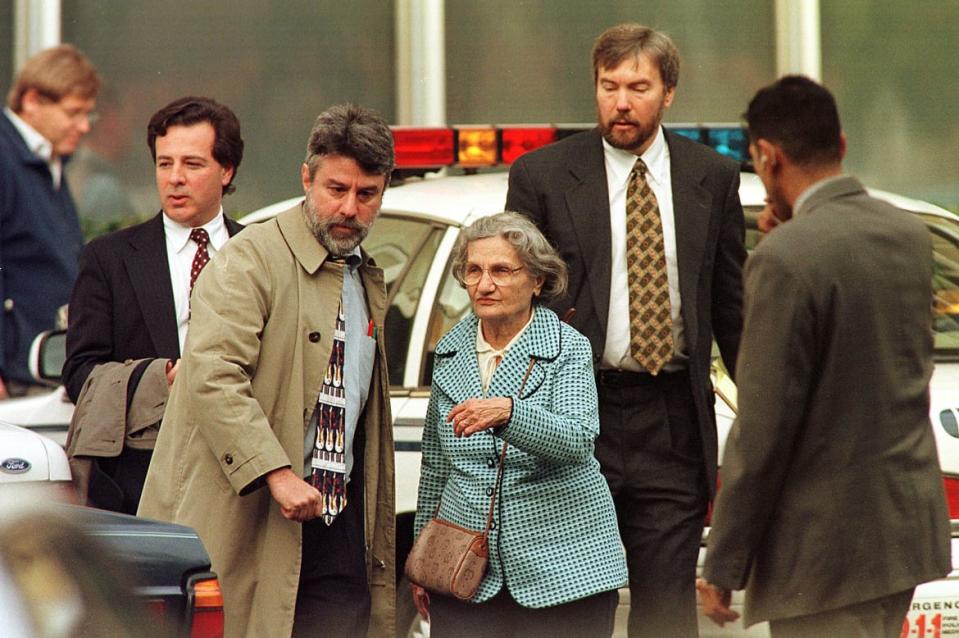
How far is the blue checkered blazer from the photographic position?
4535 millimetres

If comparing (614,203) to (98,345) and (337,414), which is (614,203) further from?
(98,345)

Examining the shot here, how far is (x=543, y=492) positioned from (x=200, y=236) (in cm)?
128

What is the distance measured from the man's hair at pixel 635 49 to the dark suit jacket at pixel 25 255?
8.48ft

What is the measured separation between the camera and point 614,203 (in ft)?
16.2

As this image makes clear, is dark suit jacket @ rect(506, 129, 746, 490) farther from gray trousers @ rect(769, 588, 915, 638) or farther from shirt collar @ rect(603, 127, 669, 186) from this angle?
gray trousers @ rect(769, 588, 915, 638)

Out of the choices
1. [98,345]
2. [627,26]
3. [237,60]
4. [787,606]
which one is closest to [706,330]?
[627,26]

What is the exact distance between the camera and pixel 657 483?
4801 mm

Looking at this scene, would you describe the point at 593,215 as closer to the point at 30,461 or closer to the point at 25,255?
the point at 30,461

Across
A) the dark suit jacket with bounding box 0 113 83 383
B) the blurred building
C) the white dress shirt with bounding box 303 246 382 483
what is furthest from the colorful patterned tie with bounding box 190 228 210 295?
the blurred building

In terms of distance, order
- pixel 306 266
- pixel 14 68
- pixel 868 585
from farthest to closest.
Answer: pixel 14 68, pixel 306 266, pixel 868 585

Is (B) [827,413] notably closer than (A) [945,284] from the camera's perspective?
Yes

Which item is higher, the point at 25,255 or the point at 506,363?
the point at 25,255

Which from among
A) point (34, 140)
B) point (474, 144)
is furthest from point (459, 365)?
point (34, 140)

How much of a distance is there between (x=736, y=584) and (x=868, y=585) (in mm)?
285
